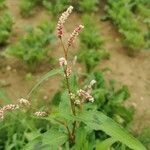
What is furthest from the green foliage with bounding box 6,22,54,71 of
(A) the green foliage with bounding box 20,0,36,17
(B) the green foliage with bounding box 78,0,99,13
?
(B) the green foliage with bounding box 78,0,99,13

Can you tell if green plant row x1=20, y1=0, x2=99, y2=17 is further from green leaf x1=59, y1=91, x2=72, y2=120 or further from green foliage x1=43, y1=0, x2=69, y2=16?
green leaf x1=59, y1=91, x2=72, y2=120

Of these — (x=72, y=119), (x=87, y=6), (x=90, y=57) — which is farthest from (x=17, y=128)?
(x=87, y=6)

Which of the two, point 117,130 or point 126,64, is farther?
point 126,64

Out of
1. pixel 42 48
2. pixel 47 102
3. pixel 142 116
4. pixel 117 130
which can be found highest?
pixel 117 130

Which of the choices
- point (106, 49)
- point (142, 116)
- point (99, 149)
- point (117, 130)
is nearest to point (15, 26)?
point (106, 49)

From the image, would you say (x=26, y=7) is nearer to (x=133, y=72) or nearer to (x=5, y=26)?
(x=5, y=26)

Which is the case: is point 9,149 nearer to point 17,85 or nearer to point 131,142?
point 17,85
